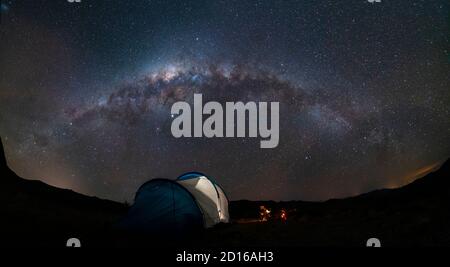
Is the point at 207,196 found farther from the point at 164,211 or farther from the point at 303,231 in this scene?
the point at 303,231

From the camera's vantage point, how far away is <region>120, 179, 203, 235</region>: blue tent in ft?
34.5

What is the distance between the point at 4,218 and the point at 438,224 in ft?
49.7

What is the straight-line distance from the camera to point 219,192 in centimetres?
1397

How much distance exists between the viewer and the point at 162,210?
10586 mm

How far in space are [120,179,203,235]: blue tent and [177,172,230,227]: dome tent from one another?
654 mm

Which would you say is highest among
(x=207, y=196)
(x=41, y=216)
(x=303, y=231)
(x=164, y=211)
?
(x=207, y=196)

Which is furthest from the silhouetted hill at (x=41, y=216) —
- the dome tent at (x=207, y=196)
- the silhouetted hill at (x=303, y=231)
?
the dome tent at (x=207, y=196)

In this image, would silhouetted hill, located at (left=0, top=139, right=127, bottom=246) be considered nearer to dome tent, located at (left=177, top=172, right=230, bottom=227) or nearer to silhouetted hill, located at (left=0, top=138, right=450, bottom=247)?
silhouetted hill, located at (left=0, top=138, right=450, bottom=247)

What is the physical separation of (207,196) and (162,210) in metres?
2.45

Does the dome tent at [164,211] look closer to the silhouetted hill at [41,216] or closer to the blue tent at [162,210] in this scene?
the blue tent at [162,210]

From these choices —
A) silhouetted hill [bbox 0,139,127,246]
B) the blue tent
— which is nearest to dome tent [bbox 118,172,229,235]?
the blue tent

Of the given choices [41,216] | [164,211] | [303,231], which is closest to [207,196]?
[164,211]
